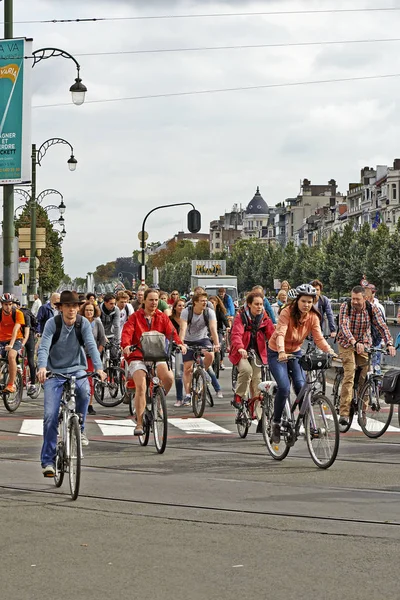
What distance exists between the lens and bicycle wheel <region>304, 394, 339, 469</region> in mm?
10086

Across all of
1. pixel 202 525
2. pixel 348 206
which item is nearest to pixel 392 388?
pixel 202 525

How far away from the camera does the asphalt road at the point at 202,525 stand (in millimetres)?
5789

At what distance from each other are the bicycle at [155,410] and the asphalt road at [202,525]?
0.22 m

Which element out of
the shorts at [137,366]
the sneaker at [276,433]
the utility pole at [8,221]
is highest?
the utility pole at [8,221]

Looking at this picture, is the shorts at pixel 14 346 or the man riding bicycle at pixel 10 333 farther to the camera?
the shorts at pixel 14 346

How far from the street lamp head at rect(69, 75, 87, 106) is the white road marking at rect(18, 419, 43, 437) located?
9.98 meters

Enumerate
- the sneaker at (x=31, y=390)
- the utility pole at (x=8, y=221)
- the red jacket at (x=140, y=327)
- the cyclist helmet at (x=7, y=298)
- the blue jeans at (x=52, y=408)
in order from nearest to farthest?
Result: the blue jeans at (x=52, y=408), the red jacket at (x=140, y=327), the cyclist helmet at (x=7, y=298), the sneaker at (x=31, y=390), the utility pole at (x=8, y=221)

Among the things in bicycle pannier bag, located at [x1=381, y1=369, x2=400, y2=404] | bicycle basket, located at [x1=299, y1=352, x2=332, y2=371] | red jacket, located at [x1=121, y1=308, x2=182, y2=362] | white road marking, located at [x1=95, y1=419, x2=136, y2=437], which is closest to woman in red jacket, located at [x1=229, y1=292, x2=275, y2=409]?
red jacket, located at [x1=121, y1=308, x2=182, y2=362]

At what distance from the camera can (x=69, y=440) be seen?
8.71 m

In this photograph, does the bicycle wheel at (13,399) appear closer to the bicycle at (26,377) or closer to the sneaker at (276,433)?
the bicycle at (26,377)

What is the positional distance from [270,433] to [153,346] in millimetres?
1568

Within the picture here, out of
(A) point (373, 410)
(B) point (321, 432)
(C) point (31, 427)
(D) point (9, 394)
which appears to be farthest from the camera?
(D) point (9, 394)

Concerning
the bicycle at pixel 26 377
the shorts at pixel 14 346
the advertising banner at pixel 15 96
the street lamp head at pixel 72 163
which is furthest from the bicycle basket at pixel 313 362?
the street lamp head at pixel 72 163

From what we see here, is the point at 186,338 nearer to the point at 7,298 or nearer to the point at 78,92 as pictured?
the point at 7,298
